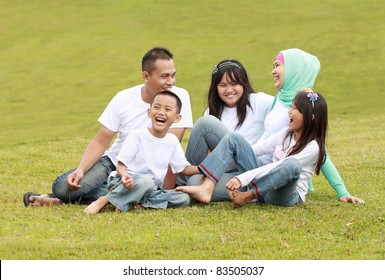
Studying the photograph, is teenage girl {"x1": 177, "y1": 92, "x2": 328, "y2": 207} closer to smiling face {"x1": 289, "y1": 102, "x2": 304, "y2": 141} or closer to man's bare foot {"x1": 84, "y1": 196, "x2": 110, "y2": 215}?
smiling face {"x1": 289, "y1": 102, "x2": 304, "y2": 141}

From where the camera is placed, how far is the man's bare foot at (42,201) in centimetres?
581

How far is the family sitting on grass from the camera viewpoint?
17.8 feet

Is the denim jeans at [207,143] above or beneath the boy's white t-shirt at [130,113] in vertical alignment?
beneath

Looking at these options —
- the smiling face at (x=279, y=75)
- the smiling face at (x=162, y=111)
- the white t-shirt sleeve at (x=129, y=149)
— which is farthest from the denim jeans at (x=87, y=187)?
the smiling face at (x=279, y=75)

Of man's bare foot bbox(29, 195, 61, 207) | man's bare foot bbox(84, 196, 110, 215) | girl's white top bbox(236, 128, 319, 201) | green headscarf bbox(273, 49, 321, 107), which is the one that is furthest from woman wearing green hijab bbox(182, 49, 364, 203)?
man's bare foot bbox(29, 195, 61, 207)

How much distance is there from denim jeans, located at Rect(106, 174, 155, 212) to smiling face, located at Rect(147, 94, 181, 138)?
0.38 m

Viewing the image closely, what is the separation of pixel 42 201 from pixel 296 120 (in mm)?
1879

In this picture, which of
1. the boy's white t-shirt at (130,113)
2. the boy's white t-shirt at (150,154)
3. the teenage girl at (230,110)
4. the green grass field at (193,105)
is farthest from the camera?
the boy's white t-shirt at (130,113)

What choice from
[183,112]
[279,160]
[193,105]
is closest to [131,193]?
[183,112]

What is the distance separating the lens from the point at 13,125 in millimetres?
12922

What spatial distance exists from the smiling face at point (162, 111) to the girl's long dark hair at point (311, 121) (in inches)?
32.4

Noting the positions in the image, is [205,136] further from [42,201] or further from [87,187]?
[42,201]

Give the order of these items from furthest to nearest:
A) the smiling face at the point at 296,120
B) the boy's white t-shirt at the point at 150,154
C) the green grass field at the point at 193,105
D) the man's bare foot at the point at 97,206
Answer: the boy's white t-shirt at the point at 150,154 → the smiling face at the point at 296,120 → the man's bare foot at the point at 97,206 → the green grass field at the point at 193,105

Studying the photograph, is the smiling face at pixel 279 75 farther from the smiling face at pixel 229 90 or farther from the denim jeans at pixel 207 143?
the denim jeans at pixel 207 143
